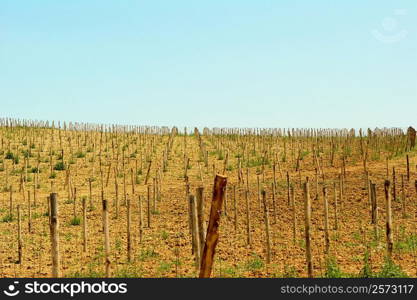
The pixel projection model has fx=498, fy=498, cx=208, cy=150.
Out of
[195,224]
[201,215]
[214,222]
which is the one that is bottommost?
[195,224]

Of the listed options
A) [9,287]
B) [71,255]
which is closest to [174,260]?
[71,255]

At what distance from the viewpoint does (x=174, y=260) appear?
404 inches

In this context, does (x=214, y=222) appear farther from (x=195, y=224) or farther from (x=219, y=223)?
(x=195, y=224)

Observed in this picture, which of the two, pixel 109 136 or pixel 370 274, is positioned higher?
pixel 109 136

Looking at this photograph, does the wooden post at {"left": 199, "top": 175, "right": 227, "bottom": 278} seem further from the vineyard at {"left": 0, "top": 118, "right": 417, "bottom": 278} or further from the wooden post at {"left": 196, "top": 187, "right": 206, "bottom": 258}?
the wooden post at {"left": 196, "top": 187, "right": 206, "bottom": 258}

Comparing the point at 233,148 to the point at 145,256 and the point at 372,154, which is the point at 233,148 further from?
the point at 145,256

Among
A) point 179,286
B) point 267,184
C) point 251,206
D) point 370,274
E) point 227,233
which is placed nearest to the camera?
point 179,286

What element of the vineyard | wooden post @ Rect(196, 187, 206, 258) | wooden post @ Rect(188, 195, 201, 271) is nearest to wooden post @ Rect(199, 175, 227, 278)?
the vineyard

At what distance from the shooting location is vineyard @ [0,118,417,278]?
9.20 meters

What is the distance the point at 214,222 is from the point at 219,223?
137 cm

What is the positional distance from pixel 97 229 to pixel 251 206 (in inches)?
188

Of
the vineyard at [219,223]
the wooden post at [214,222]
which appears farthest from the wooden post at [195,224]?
the wooden post at [214,222]

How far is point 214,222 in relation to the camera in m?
5.88

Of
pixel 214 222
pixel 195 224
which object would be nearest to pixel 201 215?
pixel 195 224
